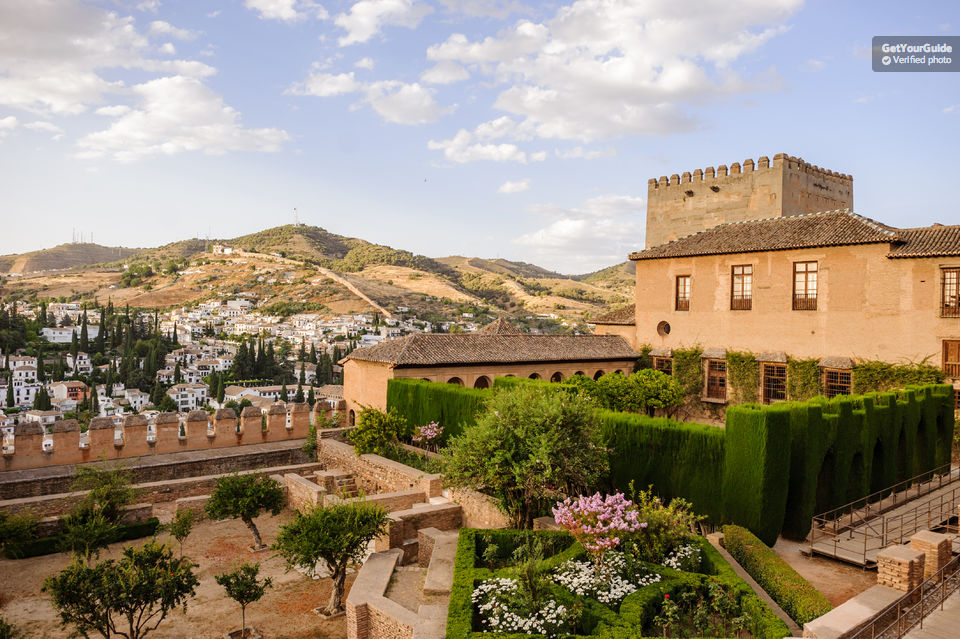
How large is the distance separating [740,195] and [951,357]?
46.2ft

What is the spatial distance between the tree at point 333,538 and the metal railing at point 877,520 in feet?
28.3

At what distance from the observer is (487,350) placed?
2330 cm

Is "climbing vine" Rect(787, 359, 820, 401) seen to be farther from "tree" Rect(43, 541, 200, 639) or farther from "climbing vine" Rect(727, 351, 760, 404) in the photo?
"tree" Rect(43, 541, 200, 639)

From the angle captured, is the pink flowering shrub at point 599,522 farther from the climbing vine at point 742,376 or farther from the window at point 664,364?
the window at point 664,364

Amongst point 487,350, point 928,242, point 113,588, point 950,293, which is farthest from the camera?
point 487,350

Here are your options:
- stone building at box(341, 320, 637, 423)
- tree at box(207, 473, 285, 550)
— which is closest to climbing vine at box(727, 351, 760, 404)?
stone building at box(341, 320, 637, 423)

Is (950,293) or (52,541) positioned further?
(950,293)

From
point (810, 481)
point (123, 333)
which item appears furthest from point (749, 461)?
point (123, 333)

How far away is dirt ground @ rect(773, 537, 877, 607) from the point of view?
31.1 ft

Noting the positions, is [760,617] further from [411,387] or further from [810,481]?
[411,387]

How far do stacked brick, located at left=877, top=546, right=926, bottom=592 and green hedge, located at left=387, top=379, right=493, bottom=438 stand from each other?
946cm

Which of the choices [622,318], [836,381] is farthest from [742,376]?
[622,318]

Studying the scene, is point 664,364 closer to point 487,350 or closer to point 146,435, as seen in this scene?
point 487,350

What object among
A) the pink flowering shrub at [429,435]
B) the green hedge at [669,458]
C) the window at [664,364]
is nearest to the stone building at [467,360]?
the window at [664,364]
